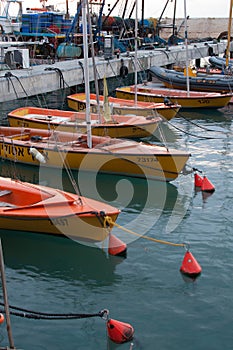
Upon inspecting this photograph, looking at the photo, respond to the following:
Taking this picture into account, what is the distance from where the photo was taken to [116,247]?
13516 millimetres

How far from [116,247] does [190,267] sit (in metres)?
2.11

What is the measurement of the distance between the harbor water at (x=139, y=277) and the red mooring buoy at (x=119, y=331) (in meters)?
0.13

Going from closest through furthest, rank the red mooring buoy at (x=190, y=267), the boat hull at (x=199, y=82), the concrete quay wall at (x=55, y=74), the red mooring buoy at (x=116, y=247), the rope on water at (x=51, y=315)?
the rope on water at (x=51, y=315), the red mooring buoy at (x=190, y=267), the red mooring buoy at (x=116, y=247), the concrete quay wall at (x=55, y=74), the boat hull at (x=199, y=82)

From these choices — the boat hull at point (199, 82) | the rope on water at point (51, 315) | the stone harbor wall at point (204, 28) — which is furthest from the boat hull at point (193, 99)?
the stone harbor wall at point (204, 28)

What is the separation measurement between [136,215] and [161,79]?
983 inches

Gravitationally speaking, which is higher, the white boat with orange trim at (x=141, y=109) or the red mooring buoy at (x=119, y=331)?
the white boat with orange trim at (x=141, y=109)

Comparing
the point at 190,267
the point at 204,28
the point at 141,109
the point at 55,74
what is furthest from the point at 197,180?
the point at 204,28

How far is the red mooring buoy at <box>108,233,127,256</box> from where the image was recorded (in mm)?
13477

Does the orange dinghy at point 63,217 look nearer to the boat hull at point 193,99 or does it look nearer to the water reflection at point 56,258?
the water reflection at point 56,258

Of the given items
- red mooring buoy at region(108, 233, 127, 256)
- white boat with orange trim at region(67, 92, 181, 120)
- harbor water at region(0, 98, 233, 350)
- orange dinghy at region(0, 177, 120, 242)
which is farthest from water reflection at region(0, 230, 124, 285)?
white boat with orange trim at region(67, 92, 181, 120)

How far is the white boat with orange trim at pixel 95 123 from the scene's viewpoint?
77.6ft

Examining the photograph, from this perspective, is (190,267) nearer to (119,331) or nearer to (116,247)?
(116,247)

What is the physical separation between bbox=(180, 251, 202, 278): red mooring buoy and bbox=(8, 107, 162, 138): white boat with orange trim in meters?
11.6

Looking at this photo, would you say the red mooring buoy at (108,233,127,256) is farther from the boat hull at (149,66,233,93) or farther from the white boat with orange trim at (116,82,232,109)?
the boat hull at (149,66,233,93)
